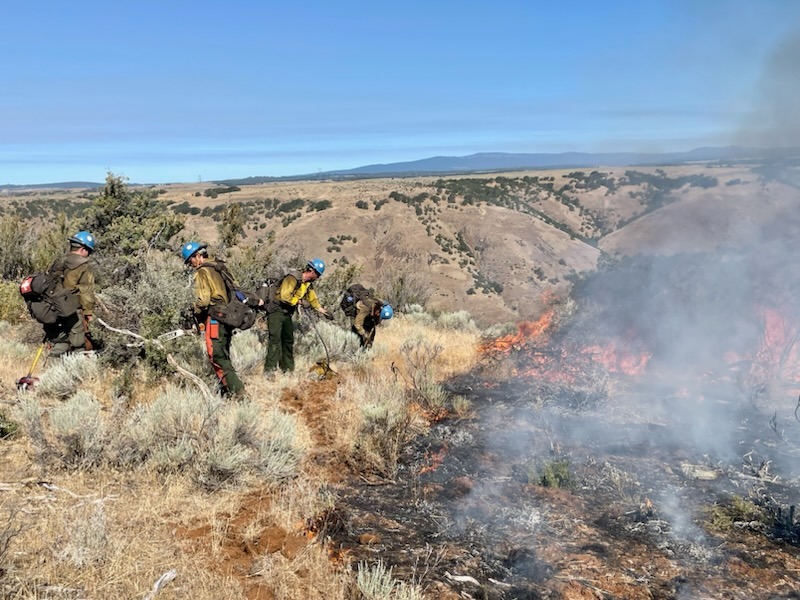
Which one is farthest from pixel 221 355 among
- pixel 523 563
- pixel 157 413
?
pixel 523 563

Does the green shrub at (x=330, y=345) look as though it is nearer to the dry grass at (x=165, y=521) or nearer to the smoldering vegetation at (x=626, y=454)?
the smoldering vegetation at (x=626, y=454)

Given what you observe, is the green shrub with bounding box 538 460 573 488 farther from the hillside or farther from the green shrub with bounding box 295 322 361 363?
the hillside

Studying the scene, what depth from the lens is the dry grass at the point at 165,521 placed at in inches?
114

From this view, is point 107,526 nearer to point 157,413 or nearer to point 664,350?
point 157,413

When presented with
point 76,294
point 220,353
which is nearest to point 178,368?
point 220,353

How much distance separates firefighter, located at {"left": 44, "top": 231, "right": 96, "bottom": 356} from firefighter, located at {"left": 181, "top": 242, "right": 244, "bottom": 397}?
1.33m

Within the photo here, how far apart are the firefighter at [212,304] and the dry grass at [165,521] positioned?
83 centimetres

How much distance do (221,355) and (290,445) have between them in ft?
5.52

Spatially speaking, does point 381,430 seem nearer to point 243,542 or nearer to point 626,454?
point 243,542

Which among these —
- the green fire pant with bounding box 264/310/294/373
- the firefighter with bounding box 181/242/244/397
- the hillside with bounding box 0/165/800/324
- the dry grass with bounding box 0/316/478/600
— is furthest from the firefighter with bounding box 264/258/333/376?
the hillside with bounding box 0/165/800/324

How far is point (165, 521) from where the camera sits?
366 cm

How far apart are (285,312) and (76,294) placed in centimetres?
246

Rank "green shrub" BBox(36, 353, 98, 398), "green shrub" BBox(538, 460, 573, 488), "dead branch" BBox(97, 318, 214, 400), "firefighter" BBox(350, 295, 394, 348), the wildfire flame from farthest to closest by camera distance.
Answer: "firefighter" BBox(350, 295, 394, 348) < the wildfire flame < "green shrub" BBox(36, 353, 98, 398) < "dead branch" BBox(97, 318, 214, 400) < "green shrub" BBox(538, 460, 573, 488)

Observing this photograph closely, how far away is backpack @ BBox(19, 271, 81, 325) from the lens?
5.94 meters
